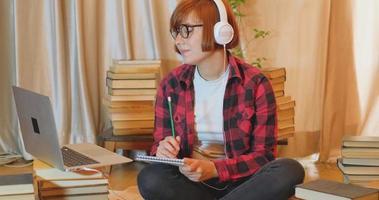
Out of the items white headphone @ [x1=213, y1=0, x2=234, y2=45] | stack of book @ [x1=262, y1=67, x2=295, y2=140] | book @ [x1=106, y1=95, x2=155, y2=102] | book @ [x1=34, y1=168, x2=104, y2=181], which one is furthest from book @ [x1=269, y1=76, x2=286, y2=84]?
book @ [x1=34, y1=168, x2=104, y2=181]

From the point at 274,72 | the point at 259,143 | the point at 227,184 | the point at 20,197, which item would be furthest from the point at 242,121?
the point at 274,72

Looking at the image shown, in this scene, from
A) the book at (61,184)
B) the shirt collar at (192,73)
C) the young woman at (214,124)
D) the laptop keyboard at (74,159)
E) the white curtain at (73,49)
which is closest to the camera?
the book at (61,184)

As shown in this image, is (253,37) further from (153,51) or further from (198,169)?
(198,169)

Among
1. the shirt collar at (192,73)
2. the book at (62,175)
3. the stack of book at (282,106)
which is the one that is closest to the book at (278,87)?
the stack of book at (282,106)

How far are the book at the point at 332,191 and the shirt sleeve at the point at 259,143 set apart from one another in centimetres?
22

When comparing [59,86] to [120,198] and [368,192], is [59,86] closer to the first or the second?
[120,198]

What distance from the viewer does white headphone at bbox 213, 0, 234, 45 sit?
1.73 metres

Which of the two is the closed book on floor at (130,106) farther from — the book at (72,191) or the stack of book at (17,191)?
the stack of book at (17,191)

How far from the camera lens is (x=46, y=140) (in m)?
1.56

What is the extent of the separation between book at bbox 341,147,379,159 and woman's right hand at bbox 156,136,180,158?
59 centimetres

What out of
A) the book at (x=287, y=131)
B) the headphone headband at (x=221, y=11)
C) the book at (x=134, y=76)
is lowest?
the book at (x=287, y=131)

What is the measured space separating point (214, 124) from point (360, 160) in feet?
1.68

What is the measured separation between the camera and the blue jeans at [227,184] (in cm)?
166

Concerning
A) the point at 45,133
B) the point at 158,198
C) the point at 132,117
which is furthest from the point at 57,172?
the point at 132,117
